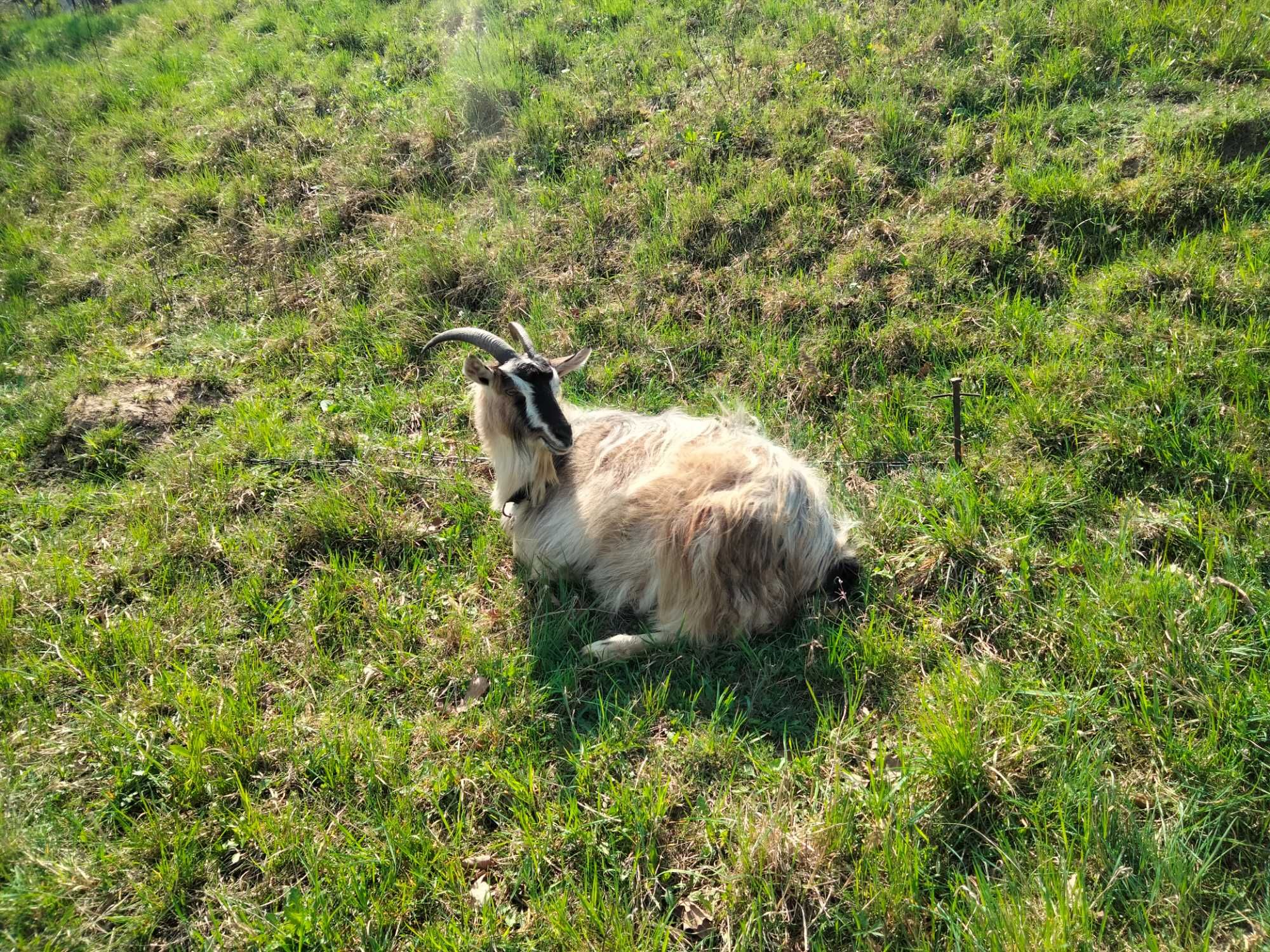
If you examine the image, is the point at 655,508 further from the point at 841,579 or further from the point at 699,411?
the point at 699,411

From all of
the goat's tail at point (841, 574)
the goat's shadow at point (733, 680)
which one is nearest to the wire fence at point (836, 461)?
the goat's tail at point (841, 574)

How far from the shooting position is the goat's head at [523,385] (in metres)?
3.52

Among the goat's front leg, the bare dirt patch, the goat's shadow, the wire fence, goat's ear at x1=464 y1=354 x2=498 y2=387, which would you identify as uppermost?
goat's ear at x1=464 y1=354 x2=498 y2=387

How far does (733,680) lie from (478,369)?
5.95ft

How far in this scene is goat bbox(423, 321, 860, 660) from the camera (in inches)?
127

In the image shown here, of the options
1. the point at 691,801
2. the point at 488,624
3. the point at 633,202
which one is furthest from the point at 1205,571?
the point at 633,202

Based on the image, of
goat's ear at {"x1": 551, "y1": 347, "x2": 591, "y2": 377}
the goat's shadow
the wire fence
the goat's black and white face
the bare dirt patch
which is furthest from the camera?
the bare dirt patch

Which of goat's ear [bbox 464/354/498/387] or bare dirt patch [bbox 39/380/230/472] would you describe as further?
bare dirt patch [bbox 39/380/230/472]

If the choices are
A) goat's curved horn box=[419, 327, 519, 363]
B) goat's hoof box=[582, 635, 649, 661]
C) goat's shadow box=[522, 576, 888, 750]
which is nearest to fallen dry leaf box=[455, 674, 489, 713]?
goat's shadow box=[522, 576, 888, 750]

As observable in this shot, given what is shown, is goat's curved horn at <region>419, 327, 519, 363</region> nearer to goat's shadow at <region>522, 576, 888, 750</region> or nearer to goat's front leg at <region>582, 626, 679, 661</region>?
goat's shadow at <region>522, 576, 888, 750</region>

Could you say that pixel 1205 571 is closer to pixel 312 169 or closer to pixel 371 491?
pixel 371 491

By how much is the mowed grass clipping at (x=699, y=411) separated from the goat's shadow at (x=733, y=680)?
19 millimetres

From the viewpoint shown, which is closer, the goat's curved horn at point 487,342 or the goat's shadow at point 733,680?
the goat's shadow at point 733,680

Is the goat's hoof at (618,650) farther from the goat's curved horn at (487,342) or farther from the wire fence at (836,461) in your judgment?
the goat's curved horn at (487,342)
